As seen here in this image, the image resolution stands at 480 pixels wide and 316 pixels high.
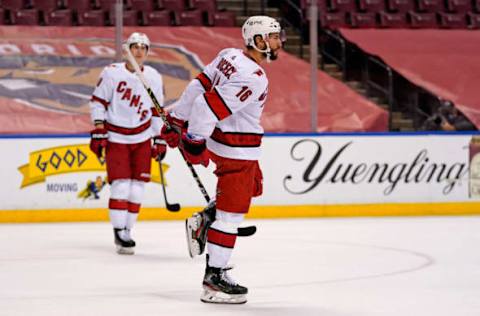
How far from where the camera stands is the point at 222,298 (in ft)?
14.6

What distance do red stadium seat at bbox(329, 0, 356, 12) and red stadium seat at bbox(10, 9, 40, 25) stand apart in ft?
11.0

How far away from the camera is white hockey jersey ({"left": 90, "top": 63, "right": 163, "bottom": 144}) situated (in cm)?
658

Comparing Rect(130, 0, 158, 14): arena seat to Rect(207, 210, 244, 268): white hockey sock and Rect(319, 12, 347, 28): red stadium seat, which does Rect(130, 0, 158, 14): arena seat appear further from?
Rect(207, 210, 244, 268): white hockey sock

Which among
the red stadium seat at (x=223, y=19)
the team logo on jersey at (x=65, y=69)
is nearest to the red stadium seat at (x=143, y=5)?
the red stadium seat at (x=223, y=19)

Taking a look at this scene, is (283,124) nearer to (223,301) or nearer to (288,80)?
(288,80)

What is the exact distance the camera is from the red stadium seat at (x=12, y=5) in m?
10.9

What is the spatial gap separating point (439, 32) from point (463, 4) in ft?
3.63

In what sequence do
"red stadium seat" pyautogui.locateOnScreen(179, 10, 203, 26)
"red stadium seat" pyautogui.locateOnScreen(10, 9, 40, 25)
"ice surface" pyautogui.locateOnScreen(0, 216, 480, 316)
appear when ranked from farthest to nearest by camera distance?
1. "red stadium seat" pyautogui.locateOnScreen(179, 10, 203, 26)
2. "red stadium seat" pyautogui.locateOnScreen(10, 9, 40, 25)
3. "ice surface" pyautogui.locateOnScreen(0, 216, 480, 316)

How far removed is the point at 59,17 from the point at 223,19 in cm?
180

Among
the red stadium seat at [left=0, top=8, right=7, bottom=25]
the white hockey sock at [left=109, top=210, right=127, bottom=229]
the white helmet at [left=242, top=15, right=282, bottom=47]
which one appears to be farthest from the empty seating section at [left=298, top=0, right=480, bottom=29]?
the white helmet at [left=242, top=15, right=282, bottom=47]

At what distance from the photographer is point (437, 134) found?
938 centimetres

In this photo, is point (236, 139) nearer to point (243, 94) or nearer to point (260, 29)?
point (243, 94)

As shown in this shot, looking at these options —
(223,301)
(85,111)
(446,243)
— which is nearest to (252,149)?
(223,301)

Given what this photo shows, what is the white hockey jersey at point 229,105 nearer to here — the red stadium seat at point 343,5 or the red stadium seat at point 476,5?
the red stadium seat at point 343,5
